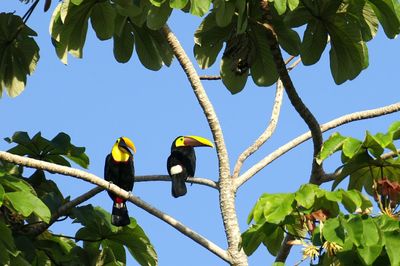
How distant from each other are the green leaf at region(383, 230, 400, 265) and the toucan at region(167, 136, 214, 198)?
14.0ft

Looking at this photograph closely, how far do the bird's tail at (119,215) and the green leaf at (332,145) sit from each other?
2.04 meters

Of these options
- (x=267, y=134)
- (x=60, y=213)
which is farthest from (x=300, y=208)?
(x=60, y=213)

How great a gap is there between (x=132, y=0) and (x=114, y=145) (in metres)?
3.61

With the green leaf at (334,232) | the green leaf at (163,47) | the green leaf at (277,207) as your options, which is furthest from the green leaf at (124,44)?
the green leaf at (334,232)

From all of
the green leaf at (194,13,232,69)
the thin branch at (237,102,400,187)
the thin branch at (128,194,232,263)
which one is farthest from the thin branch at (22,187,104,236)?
the green leaf at (194,13,232,69)

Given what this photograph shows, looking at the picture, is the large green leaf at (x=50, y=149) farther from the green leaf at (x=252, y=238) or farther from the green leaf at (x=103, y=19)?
the green leaf at (x=252, y=238)

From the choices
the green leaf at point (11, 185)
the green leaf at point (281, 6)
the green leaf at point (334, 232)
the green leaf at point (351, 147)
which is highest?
the green leaf at point (281, 6)

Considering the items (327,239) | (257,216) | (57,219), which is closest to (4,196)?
(57,219)

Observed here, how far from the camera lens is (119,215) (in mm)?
8000

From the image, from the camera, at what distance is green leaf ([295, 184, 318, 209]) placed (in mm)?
5637

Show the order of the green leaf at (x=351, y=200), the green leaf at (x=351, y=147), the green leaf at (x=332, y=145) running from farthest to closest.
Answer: the green leaf at (x=332, y=145), the green leaf at (x=351, y=147), the green leaf at (x=351, y=200)

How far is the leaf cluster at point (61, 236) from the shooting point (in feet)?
24.9

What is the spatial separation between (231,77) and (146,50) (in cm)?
73

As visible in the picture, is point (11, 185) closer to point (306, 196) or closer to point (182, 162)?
point (306, 196)
